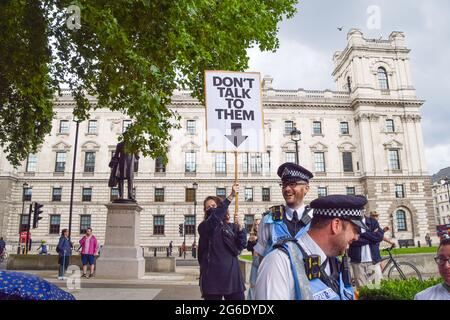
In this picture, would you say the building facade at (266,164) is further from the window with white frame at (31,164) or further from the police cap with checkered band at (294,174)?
the police cap with checkered band at (294,174)

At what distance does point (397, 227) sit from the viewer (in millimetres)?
44500

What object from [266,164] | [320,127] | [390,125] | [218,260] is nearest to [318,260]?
[218,260]

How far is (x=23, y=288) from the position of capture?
120 centimetres

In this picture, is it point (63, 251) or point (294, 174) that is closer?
point (294, 174)

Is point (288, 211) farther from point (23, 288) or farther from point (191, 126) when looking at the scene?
point (191, 126)

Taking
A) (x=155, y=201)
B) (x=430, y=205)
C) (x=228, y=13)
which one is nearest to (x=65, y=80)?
(x=228, y=13)

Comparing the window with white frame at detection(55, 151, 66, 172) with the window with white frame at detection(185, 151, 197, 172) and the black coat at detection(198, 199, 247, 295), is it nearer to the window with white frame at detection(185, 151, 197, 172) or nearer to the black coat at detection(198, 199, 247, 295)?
the window with white frame at detection(185, 151, 197, 172)

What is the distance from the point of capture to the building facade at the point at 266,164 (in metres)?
43.9

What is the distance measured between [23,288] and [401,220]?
4990cm

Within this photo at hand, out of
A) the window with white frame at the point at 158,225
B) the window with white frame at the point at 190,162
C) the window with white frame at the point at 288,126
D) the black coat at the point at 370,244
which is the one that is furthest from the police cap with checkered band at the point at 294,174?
the window with white frame at the point at 288,126

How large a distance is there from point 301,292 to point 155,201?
43.9m

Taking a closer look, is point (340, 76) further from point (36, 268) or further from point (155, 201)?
point (36, 268)

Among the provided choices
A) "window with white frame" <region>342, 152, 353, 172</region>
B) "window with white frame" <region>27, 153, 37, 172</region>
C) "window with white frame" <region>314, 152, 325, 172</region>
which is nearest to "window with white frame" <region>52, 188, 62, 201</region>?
"window with white frame" <region>27, 153, 37, 172</region>

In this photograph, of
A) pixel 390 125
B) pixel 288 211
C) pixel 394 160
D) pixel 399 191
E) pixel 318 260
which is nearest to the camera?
pixel 318 260
